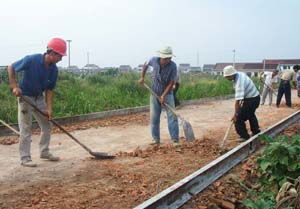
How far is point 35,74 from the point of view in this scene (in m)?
6.36

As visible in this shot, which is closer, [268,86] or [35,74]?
[35,74]

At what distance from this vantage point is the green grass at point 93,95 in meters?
12.5

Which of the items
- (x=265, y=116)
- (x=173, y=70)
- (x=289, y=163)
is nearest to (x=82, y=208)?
(x=289, y=163)

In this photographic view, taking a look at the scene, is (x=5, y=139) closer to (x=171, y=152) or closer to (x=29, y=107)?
(x=29, y=107)

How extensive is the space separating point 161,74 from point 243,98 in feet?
5.14

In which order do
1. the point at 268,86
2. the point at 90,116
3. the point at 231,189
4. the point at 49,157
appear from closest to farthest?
the point at 231,189, the point at 49,157, the point at 90,116, the point at 268,86

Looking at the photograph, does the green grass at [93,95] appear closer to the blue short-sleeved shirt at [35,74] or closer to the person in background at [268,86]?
the person in background at [268,86]

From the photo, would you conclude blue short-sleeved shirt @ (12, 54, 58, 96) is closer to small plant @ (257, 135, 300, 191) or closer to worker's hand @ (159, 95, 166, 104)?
worker's hand @ (159, 95, 166, 104)

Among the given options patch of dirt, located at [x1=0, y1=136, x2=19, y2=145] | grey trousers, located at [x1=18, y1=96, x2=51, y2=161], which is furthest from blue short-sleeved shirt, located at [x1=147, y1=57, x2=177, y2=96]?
patch of dirt, located at [x1=0, y1=136, x2=19, y2=145]

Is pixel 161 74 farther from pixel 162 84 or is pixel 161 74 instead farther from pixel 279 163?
pixel 279 163

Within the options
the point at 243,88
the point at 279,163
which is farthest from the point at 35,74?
the point at 243,88

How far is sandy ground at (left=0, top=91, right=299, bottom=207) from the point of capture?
598 cm

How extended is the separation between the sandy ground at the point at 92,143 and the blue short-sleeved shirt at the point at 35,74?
1.15 metres

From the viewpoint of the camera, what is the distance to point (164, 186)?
5410 millimetres
